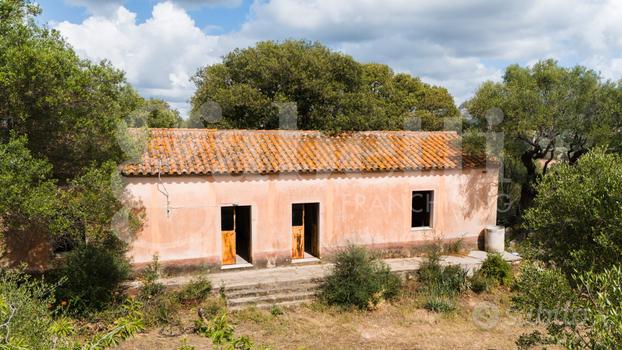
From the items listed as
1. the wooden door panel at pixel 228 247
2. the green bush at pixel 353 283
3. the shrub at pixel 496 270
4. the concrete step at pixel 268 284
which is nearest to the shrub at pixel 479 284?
the shrub at pixel 496 270

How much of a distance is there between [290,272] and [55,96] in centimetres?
832

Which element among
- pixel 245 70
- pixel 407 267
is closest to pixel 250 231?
pixel 407 267

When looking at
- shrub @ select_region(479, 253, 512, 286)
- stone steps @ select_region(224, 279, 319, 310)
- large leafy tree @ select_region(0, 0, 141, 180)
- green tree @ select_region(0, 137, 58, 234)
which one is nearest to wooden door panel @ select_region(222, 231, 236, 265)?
stone steps @ select_region(224, 279, 319, 310)

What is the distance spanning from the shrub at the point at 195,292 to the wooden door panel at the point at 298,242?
3616 mm

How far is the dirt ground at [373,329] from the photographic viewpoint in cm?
1127

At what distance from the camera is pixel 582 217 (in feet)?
26.0

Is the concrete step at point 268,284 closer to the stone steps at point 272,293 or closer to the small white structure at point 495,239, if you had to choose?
the stone steps at point 272,293

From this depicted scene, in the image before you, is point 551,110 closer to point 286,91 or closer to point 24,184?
point 286,91

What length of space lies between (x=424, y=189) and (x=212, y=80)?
1509 centimetres

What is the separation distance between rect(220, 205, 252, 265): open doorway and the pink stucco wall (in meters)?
0.52

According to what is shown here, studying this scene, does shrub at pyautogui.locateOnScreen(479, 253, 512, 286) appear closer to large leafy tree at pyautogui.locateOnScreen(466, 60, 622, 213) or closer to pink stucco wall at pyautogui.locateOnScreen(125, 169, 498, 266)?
pink stucco wall at pyautogui.locateOnScreen(125, 169, 498, 266)

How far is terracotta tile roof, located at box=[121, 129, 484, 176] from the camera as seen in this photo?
14.2 meters

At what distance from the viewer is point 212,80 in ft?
86.7

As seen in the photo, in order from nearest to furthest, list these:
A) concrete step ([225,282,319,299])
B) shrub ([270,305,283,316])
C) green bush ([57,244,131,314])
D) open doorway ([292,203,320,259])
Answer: green bush ([57,244,131,314]) → shrub ([270,305,283,316]) → concrete step ([225,282,319,299]) → open doorway ([292,203,320,259])
